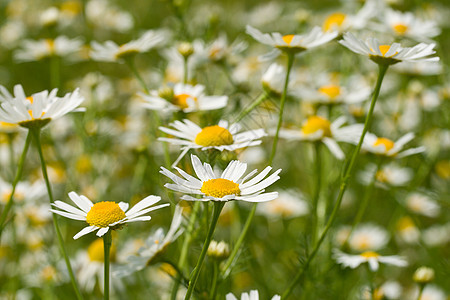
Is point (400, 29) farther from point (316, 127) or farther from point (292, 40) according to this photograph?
Result: point (292, 40)

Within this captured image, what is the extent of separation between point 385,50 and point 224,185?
500 mm

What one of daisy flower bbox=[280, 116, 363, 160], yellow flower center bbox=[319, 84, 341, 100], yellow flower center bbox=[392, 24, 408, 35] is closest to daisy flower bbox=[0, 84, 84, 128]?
daisy flower bbox=[280, 116, 363, 160]

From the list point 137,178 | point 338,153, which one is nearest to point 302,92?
point 338,153

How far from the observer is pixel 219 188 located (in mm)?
919

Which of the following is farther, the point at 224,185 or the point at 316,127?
the point at 316,127

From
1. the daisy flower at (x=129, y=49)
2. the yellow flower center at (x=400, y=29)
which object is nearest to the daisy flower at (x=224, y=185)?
the daisy flower at (x=129, y=49)

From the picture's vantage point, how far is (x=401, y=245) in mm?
2586

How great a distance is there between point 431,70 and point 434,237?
76 centimetres

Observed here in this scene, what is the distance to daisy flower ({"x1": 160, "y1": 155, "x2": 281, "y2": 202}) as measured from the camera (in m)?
0.89

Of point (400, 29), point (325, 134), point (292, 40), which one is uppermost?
point (292, 40)

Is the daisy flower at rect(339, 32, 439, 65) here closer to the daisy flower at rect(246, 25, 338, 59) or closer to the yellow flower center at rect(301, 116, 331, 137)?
the daisy flower at rect(246, 25, 338, 59)

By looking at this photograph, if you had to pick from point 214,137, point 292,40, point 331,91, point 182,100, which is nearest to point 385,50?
point 292,40

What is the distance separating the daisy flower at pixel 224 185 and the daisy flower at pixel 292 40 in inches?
15.5

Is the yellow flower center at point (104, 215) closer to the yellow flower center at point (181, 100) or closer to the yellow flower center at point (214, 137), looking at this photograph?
the yellow flower center at point (214, 137)
